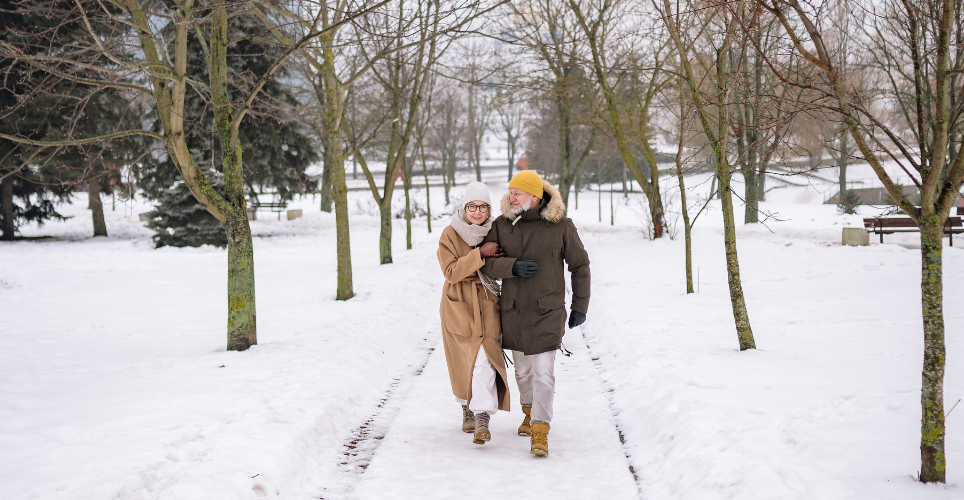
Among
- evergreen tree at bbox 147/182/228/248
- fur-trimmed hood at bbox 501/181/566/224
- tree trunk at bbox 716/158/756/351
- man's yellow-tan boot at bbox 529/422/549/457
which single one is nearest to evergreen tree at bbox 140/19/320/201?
evergreen tree at bbox 147/182/228/248

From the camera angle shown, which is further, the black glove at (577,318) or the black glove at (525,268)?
the black glove at (577,318)

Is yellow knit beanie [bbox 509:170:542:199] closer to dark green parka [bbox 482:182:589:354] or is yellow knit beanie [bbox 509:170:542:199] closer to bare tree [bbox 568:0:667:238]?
dark green parka [bbox 482:182:589:354]

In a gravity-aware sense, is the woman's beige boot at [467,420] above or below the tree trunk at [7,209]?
below

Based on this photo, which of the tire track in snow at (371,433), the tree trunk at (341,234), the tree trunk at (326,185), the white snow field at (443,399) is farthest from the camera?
the tree trunk at (326,185)

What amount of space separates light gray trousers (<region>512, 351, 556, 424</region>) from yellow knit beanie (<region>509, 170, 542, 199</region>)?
119 centimetres

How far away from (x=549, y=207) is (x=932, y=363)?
8.08 feet

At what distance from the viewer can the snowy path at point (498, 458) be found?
405 centimetres

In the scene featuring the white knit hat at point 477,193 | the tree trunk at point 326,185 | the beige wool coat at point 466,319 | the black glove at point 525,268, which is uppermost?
the tree trunk at point 326,185

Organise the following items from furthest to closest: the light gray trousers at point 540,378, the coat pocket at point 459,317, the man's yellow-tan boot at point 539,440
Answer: the coat pocket at point 459,317 → the light gray trousers at point 540,378 → the man's yellow-tan boot at point 539,440

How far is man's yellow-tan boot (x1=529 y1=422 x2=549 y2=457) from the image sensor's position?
15.0ft

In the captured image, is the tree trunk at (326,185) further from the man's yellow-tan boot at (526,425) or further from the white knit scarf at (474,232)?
the man's yellow-tan boot at (526,425)

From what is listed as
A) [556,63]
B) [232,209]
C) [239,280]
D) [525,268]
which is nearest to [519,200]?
[525,268]

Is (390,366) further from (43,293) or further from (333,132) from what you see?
(43,293)

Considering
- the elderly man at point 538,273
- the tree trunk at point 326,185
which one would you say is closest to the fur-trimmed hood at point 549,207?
the elderly man at point 538,273
